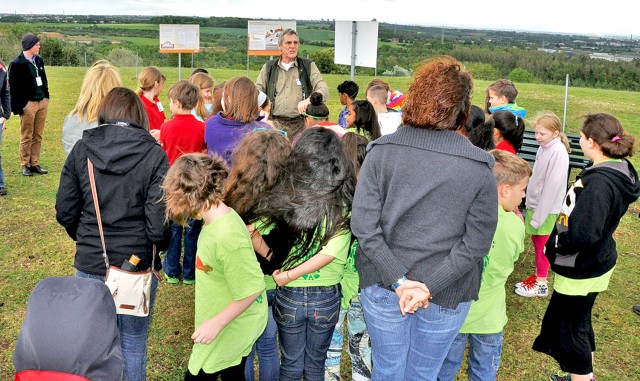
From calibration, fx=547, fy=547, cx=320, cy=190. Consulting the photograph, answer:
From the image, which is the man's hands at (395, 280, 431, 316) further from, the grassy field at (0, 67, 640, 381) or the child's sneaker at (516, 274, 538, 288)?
the child's sneaker at (516, 274, 538, 288)

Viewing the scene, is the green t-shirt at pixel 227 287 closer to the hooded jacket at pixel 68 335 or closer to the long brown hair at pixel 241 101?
the hooded jacket at pixel 68 335

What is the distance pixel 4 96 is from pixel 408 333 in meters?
6.95

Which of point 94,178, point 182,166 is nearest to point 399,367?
point 182,166

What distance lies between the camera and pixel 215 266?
8.20 feet

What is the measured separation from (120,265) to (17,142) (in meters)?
9.21

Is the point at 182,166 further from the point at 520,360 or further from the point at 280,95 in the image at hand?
the point at 280,95

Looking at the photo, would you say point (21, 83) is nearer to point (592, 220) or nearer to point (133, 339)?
point (133, 339)

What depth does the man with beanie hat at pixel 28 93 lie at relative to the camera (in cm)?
797

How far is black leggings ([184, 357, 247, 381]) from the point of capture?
266cm

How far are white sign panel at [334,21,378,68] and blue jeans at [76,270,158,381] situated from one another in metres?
6.29

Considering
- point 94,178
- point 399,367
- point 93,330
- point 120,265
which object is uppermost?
point 94,178

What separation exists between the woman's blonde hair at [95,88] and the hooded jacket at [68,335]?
6.40 feet

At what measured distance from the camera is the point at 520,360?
405cm

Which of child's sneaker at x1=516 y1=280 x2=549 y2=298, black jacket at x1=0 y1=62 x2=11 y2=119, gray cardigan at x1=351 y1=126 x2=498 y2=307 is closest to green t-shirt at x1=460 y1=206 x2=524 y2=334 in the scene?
gray cardigan at x1=351 y1=126 x2=498 y2=307
